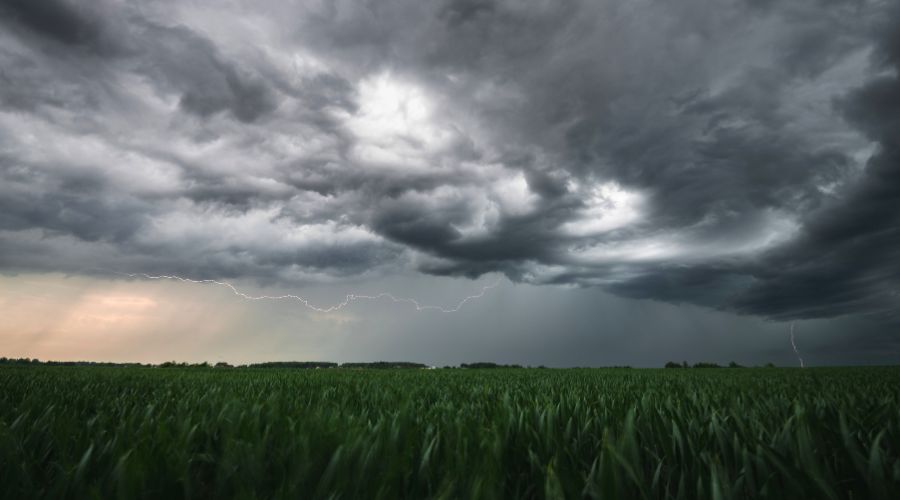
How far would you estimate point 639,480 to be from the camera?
45.1 inches

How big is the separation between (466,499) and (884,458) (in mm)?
1279

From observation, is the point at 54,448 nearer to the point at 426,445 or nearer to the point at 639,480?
the point at 426,445

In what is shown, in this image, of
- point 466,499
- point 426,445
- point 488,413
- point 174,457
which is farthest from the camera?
point 488,413

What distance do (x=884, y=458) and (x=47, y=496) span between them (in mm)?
2194

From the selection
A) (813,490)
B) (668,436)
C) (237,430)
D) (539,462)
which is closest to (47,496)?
(237,430)

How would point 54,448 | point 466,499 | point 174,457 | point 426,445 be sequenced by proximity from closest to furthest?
point 466,499
point 174,457
point 426,445
point 54,448

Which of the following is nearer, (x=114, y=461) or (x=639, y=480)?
(x=639, y=480)

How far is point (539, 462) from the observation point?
1443mm

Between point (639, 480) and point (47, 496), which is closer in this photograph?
point (47, 496)

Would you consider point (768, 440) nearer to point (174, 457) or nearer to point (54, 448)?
point (174, 457)

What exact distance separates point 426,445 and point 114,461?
0.93 metres

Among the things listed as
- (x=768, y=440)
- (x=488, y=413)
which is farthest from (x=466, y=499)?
(x=488, y=413)

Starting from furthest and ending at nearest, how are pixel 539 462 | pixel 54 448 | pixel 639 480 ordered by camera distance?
pixel 54 448 → pixel 539 462 → pixel 639 480

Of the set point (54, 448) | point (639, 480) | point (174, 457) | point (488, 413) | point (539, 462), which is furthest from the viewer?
point (488, 413)
